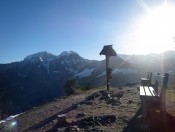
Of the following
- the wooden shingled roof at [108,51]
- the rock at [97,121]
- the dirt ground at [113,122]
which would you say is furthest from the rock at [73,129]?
the wooden shingled roof at [108,51]

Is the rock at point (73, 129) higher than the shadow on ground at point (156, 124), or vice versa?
the shadow on ground at point (156, 124)

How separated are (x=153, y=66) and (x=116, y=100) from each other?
179 m

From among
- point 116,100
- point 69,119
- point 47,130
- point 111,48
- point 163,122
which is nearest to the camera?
point 163,122

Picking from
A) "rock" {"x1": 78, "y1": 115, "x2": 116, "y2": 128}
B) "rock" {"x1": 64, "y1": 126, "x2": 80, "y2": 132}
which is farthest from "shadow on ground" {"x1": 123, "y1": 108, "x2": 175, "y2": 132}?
"rock" {"x1": 64, "y1": 126, "x2": 80, "y2": 132}

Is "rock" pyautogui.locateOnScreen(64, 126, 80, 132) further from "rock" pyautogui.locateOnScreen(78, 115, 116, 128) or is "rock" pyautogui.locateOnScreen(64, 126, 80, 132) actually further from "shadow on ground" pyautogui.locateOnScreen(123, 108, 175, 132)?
"shadow on ground" pyautogui.locateOnScreen(123, 108, 175, 132)

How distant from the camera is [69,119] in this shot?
43.2ft

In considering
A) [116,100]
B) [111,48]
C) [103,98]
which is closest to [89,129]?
[116,100]

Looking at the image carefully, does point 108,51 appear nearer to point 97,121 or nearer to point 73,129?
point 97,121

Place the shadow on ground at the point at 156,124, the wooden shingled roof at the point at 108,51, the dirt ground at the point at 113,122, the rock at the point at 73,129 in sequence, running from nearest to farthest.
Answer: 1. the shadow on ground at the point at 156,124
2. the dirt ground at the point at 113,122
3. the rock at the point at 73,129
4. the wooden shingled roof at the point at 108,51

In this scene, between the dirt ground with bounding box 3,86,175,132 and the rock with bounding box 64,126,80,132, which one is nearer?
the dirt ground with bounding box 3,86,175,132

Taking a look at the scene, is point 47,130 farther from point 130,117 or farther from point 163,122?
point 163,122

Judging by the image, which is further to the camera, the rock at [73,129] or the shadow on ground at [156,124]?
the rock at [73,129]

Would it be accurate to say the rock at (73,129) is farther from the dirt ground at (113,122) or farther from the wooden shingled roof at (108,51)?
the wooden shingled roof at (108,51)

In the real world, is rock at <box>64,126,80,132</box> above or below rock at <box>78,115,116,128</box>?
below
